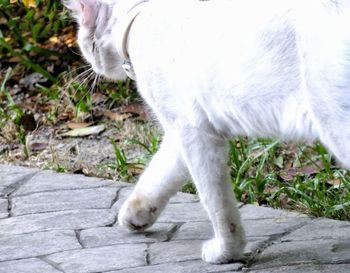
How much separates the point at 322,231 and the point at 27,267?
126 cm

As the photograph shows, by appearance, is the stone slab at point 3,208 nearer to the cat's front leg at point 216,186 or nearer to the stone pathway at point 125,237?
the stone pathway at point 125,237

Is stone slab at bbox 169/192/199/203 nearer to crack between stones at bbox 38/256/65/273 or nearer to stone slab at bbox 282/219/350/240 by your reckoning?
stone slab at bbox 282/219/350/240

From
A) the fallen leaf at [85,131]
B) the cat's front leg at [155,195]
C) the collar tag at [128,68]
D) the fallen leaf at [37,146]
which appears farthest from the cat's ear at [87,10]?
the fallen leaf at [85,131]

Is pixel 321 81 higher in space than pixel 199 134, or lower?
higher

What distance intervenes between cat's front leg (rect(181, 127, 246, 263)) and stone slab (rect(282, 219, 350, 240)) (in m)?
0.41

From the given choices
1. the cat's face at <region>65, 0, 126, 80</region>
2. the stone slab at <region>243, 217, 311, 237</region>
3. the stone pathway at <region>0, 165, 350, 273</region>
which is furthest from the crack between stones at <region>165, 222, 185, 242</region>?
the cat's face at <region>65, 0, 126, 80</region>

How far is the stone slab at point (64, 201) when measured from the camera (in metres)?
4.82

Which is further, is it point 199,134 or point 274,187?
point 274,187

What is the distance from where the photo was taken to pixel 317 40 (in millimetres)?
3125

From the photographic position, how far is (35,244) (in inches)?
170

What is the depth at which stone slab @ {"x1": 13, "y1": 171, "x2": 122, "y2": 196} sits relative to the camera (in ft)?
16.9

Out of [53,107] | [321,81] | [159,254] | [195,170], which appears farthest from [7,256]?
[53,107]

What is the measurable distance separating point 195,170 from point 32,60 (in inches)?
154

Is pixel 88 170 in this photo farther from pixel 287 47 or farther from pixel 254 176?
pixel 287 47
